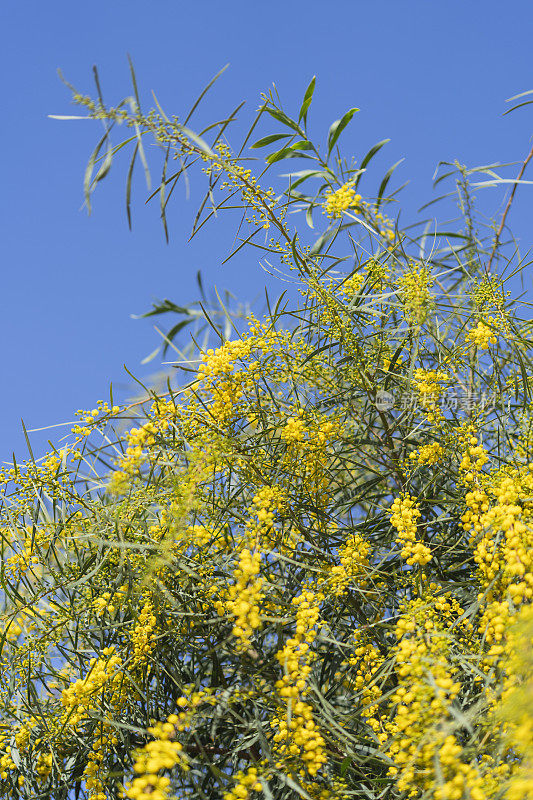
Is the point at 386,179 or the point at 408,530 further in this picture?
the point at 386,179

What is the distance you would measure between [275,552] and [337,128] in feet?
3.25

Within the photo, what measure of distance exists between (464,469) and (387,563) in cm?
26

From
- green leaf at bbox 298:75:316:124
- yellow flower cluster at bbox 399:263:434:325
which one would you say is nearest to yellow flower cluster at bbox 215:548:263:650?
yellow flower cluster at bbox 399:263:434:325

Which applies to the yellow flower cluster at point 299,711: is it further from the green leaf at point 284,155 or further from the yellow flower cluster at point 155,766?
the green leaf at point 284,155

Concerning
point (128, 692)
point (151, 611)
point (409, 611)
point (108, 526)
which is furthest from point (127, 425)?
point (409, 611)

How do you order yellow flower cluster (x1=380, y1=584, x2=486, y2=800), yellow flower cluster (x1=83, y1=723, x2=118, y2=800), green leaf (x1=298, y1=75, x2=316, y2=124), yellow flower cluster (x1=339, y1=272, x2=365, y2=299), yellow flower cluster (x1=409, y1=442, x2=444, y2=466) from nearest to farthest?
yellow flower cluster (x1=380, y1=584, x2=486, y2=800)
yellow flower cluster (x1=83, y1=723, x2=118, y2=800)
yellow flower cluster (x1=409, y1=442, x2=444, y2=466)
yellow flower cluster (x1=339, y1=272, x2=365, y2=299)
green leaf (x1=298, y1=75, x2=316, y2=124)

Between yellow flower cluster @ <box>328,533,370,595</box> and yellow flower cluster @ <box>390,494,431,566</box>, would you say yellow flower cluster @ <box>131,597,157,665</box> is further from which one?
yellow flower cluster @ <box>390,494,431,566</box>

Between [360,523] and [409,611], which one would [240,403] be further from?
[409,611]

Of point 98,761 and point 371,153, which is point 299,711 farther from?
point 371,153

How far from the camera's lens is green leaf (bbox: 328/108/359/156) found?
1524 mm

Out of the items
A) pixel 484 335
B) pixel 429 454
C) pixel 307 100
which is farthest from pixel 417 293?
pixel 307 100

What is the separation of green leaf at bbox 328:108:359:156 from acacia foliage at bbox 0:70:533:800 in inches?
6.5

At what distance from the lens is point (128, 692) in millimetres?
1137

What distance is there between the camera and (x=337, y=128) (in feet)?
5.05
